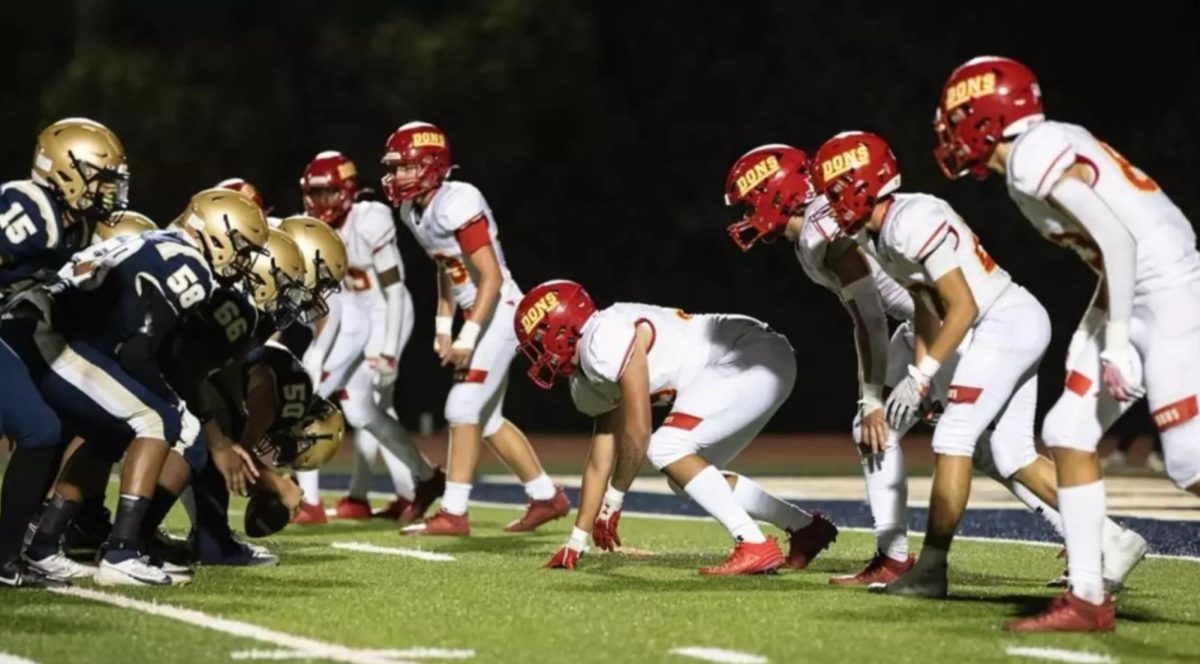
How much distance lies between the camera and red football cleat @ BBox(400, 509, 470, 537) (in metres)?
8.64

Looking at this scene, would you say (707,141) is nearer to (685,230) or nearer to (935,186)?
(685,230)

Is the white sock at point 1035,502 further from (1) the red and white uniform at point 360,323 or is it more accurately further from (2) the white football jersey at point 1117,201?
(1) the red and white uniform at point 360,323

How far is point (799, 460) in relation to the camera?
53.6 feet

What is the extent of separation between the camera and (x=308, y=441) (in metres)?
7.45

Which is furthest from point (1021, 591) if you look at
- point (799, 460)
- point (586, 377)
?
point (799, 460)

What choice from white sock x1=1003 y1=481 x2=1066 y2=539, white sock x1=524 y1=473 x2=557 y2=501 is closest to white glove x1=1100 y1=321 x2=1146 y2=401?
white sock x1=1003 y1=481 x2=1066 y2=539

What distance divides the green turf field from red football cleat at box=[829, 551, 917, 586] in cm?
9

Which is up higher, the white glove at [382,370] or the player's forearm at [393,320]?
the player's forearm at [393,320]

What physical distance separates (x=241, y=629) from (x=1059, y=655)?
2.13 m

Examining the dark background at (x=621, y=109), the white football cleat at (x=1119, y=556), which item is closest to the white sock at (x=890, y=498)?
the white football cleat at (x=1119, y=556)

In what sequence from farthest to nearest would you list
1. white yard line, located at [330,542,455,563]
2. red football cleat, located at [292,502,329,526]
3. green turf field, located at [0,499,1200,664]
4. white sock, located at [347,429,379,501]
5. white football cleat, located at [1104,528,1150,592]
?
1. white sock, located at [347,429,379,501]
2. red football cleat, located at [292,502,329,526]
3. white yard line, located at [330,542,455,563]
4. white football cleat, located at [1104,528,1150,592]
5. green turf field, located at [0,499,1200,664]

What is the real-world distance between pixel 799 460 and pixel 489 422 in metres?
7.64

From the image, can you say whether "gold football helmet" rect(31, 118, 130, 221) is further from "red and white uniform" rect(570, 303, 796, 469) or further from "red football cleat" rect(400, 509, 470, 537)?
"red football cleat" rect(400, 509, 470, 537)

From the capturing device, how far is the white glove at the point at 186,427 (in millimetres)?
6332
